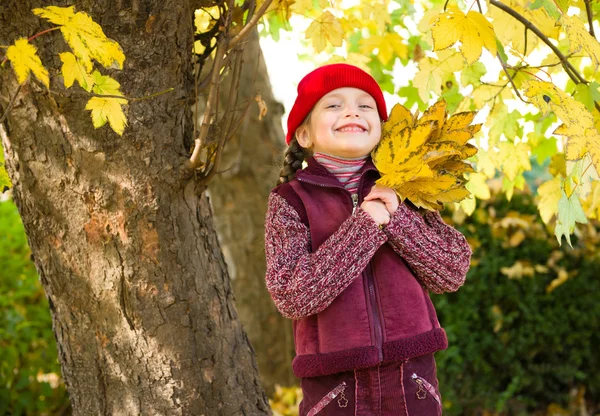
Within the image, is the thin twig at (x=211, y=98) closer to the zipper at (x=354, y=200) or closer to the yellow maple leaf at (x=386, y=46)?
the zipper at (x=354, y=200)

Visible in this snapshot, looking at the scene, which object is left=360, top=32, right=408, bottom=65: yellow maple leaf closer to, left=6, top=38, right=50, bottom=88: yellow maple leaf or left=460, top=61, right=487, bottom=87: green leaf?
left=460, top=61, right=487, bottom=87: green leaf

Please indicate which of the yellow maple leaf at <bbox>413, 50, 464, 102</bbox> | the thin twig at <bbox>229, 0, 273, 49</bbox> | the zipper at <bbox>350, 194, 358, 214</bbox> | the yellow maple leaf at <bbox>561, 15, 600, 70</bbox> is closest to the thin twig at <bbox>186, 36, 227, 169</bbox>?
the thin twig at <bbox>229, 0, 273, 49</bbox>

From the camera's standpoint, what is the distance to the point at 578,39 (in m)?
1.96

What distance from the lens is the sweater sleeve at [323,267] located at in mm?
1911

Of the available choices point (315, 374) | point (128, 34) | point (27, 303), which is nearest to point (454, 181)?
point (315, 374)

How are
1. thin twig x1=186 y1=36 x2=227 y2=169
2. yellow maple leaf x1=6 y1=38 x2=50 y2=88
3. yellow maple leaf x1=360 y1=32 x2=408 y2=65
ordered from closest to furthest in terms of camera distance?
1. yellow maple leaf x1=6 y1=38 x2=50 y2=88
2. thin twig x1=186 y1=36 x2=227 y2=169
3. yellow maple leaf x1=360 y1=32 x2=408 y2=65

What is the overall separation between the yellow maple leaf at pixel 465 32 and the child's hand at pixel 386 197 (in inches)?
16.6

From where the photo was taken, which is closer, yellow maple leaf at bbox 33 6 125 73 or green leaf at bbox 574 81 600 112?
yellow maple leaf at bbox 33 6 125 73

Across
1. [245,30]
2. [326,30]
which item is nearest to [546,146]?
[326,30]

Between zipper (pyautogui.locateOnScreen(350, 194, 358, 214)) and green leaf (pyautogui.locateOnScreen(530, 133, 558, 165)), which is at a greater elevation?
green leaf (pyautogui.locateOnScreen(530, 133, 558, 165))

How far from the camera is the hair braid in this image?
2332 millimetres

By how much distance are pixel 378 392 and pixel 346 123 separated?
0.79 metres

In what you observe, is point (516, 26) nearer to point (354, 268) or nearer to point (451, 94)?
point (451, 94)

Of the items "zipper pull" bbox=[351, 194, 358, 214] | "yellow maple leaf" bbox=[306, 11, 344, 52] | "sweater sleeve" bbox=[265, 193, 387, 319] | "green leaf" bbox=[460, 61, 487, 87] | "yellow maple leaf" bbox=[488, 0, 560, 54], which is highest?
"yellow maple leaf" bbox=[306, 11, 344, 52]
